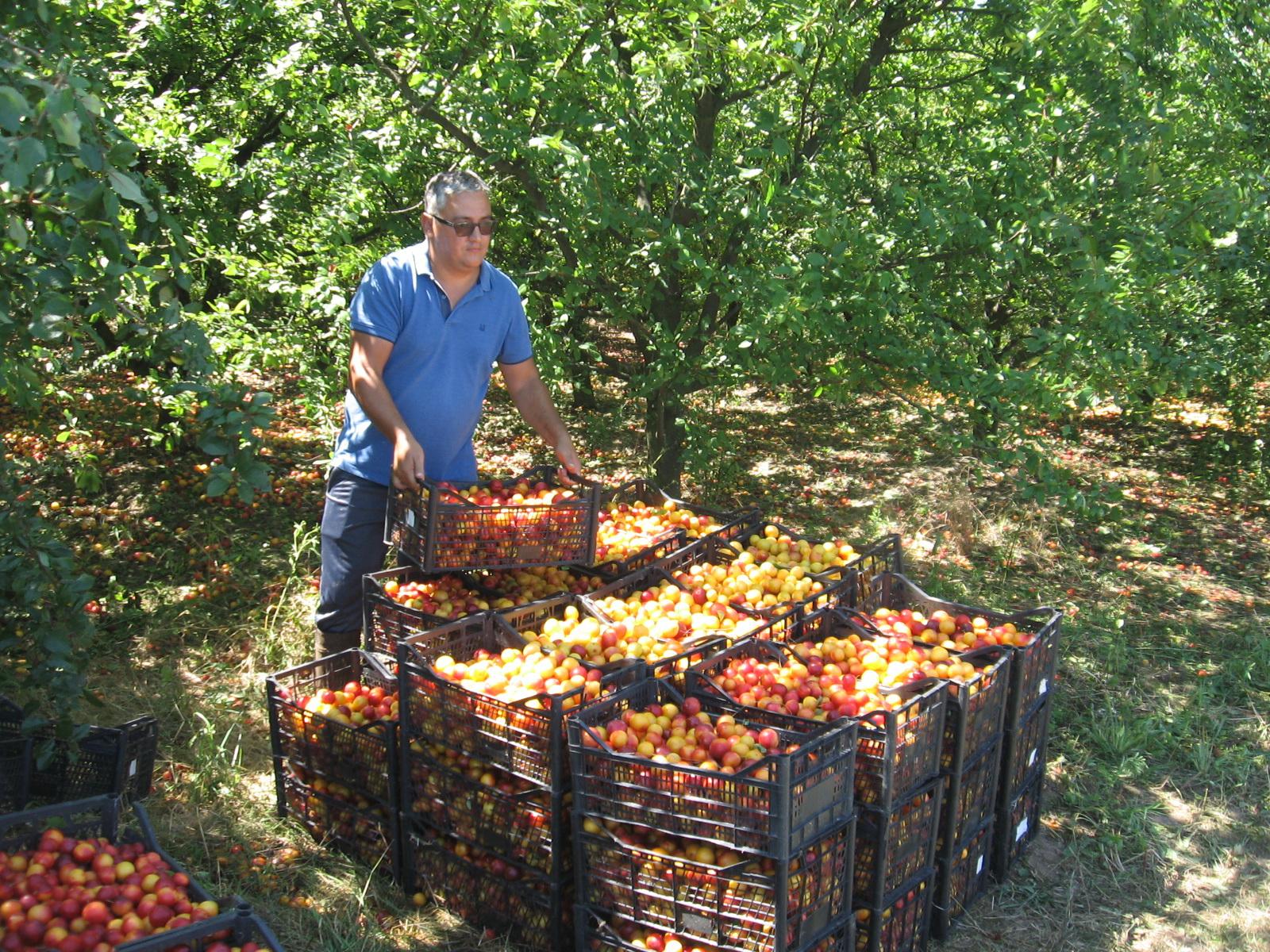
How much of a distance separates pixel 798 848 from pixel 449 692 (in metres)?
1.18

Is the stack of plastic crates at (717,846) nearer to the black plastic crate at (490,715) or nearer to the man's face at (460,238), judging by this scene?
the black plastic crate at (490,715)

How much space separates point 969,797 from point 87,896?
2.59 meters

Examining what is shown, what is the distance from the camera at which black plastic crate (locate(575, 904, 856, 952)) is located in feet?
9.72

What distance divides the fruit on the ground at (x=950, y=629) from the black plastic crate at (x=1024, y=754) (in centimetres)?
30

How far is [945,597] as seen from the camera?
6191 mm

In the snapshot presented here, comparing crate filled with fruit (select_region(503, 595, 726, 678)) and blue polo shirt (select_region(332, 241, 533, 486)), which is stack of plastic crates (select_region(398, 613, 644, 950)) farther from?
blue polo shirt (select_region(332, 241, 533, 486))

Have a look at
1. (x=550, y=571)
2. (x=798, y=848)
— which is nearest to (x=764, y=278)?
(x=550, y=571)

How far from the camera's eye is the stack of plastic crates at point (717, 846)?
2.78 m

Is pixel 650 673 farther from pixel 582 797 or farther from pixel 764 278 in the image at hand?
pixel 764 278

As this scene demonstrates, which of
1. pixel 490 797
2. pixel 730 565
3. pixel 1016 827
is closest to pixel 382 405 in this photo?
pixel 490 797

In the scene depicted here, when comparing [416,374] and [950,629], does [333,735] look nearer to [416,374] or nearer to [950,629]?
[416,374]

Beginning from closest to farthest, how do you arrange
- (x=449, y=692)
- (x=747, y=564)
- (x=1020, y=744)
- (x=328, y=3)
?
(x=449, y=692), (x=1020, y=744), (x=747, y=564), (x=328, y=3)

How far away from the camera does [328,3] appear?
548 centimetres

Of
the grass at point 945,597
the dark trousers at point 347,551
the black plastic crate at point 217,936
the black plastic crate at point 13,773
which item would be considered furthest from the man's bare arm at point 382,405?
the black plastic crate at point 217,936
